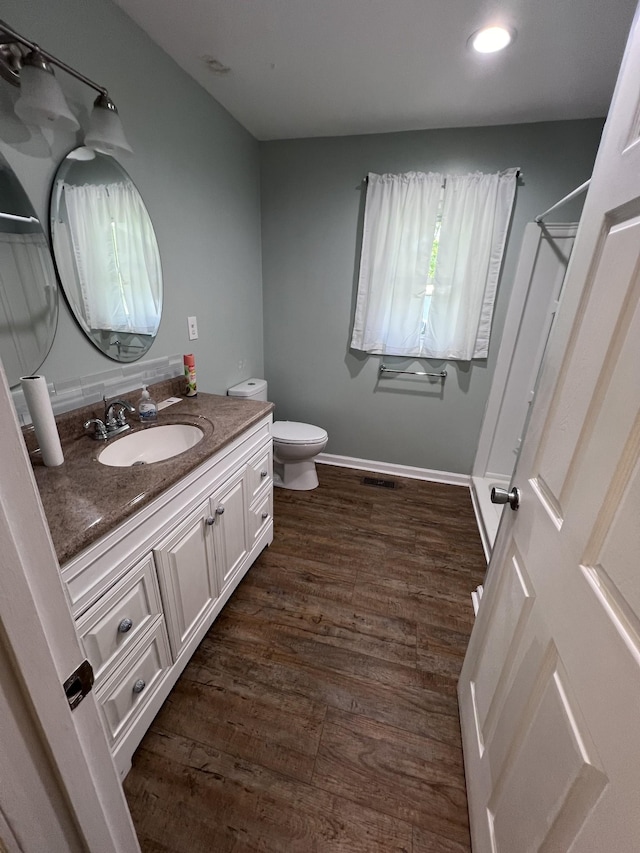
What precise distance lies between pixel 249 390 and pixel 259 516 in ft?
3.10

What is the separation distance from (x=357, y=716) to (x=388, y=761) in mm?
151

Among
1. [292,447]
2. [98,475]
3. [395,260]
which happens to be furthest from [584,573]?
[395,260]

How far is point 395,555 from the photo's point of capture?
196 cm

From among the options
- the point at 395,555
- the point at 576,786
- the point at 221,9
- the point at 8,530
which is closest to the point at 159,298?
the point at 221,9

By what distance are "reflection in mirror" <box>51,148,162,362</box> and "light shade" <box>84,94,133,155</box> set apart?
0.24 feet

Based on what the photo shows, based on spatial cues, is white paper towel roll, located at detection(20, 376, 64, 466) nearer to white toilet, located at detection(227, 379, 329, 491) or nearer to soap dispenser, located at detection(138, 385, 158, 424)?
soap dispenser, located at detection(138, 385, 158, 424)

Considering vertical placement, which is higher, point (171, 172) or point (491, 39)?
point (491, 39)

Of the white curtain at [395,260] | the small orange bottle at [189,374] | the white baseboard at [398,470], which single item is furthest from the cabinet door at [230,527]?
the white curtain at [395,260]

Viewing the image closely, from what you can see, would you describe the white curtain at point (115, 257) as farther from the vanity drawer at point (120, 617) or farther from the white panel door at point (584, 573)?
the white panel door at point (584, 573)

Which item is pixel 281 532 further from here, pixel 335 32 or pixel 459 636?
pixel 335 32

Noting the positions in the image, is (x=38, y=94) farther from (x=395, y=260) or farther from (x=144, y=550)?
(x=395, y=260)

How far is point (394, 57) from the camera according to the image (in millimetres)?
1460

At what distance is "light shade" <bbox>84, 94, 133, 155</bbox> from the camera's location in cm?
114

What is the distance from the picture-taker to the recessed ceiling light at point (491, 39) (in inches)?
50.6
